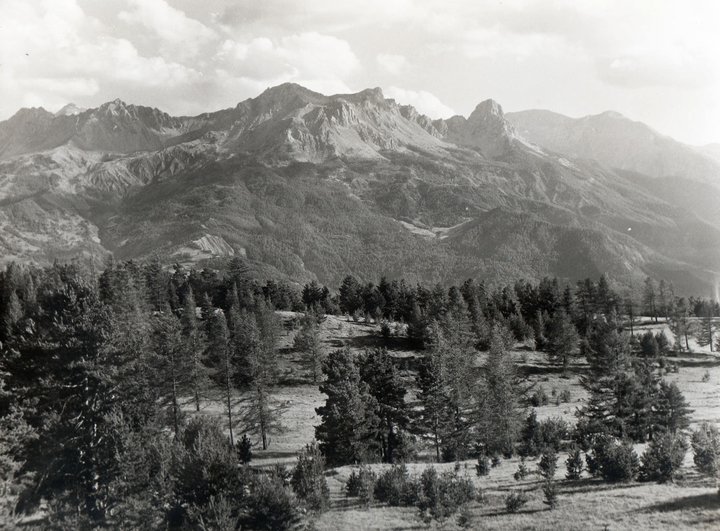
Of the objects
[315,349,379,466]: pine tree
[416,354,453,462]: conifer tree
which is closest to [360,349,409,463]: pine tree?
[315,349,379,466]: pine tree

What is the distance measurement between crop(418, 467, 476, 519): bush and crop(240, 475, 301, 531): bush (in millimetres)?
8032

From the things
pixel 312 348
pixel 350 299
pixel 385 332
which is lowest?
pixel 312 348

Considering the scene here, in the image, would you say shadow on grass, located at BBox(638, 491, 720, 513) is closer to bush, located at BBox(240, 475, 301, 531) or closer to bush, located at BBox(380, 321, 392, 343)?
bush, located at BBox(240, 475, 301, 531)

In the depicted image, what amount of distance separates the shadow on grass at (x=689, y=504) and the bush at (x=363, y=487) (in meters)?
16.9

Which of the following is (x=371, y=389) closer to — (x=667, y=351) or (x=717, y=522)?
(x=717, y=522)

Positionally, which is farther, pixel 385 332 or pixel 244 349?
pixel 385 332

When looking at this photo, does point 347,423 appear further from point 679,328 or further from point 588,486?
point 679,328

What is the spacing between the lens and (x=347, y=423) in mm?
49125

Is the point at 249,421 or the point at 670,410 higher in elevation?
the point at 670,410

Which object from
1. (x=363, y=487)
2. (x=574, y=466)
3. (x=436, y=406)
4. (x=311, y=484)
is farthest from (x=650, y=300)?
(x=311, y=484)

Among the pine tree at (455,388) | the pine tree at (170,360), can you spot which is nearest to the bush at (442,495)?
the pine tree at (455,388)

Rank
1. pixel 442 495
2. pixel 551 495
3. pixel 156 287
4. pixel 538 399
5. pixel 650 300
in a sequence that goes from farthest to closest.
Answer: pixel 650 300 → pixel 156 287 → pixel 538 399 → pixel 442 495 → pixel 551 495

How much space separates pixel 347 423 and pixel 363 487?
38.5 feet

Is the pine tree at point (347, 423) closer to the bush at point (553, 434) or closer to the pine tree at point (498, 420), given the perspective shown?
the pine tree at point (498, 420)
